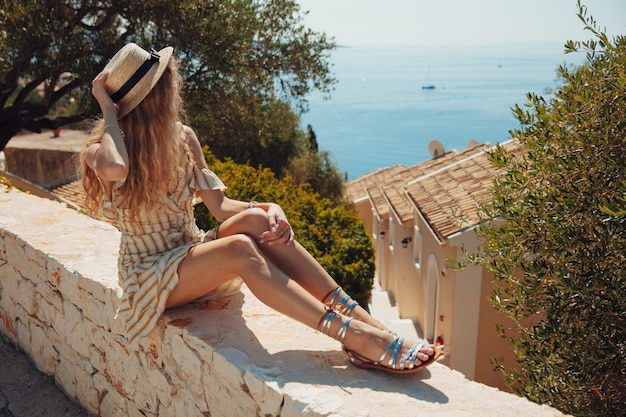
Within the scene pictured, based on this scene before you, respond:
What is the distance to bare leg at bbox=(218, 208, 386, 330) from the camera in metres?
2.91

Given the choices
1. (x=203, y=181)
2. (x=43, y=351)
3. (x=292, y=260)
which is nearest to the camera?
(x=292, y=260)

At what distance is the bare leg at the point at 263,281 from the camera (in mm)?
2582

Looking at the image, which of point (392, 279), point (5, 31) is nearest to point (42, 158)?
point (5, 31)

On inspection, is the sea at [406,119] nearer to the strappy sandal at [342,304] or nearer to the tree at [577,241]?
the tree at [577,241]

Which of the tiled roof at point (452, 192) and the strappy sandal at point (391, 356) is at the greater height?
the tiled roof at point (452, 192)

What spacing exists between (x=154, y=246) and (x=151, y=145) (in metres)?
0.51

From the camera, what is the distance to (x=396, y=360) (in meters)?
2.49

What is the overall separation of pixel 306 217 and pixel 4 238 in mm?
6936

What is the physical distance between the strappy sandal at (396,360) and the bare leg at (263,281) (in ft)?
0.08

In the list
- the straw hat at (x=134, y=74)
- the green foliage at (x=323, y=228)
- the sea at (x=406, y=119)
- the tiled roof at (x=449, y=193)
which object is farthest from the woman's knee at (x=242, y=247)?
the sea at (x=406, y=119)

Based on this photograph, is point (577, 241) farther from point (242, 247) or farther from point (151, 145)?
point (151, 145)

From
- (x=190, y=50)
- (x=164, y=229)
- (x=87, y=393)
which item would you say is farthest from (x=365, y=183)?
(x=164, y=229)

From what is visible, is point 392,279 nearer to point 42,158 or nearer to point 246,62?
point 246,62

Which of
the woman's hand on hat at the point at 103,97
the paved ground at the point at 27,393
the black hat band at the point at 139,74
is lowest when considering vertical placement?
the paved ground at the point at 27,393
